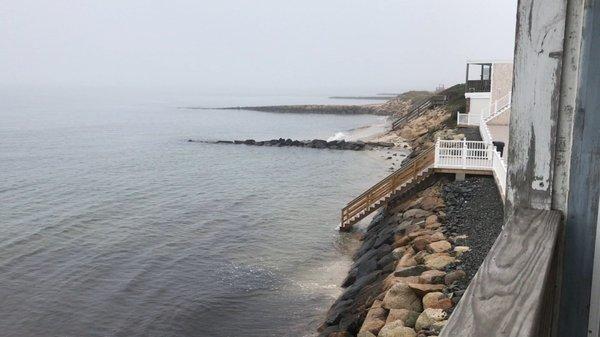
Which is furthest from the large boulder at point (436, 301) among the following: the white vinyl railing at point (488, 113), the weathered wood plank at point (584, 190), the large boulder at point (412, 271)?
the white vinyl railing at point (488, 113)

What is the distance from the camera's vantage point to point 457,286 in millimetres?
10375

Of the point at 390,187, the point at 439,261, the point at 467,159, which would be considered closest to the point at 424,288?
the point at 439,261

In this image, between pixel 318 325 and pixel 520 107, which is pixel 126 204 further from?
pixel 520 107

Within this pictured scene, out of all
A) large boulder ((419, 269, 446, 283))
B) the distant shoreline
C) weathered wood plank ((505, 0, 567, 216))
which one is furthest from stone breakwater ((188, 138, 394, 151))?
the distant shoreline

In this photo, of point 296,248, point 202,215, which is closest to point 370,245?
point 296,248

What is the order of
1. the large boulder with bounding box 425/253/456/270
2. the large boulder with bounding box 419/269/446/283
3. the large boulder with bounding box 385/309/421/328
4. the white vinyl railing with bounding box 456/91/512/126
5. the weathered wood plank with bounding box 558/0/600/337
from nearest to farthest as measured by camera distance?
the weathered wood plank with bounding box 558/0/600/337 < the large boulder with bounding box 385/309/421/328 < the large boulder with bounding box 419/269/446/283 < the large boulder with bounding box 425/253/456/270 < the white vinyl railing with bounding box 456/91/512/126

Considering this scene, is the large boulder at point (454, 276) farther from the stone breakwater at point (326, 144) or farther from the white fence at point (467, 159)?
the stone breakwater at point (326, 144)

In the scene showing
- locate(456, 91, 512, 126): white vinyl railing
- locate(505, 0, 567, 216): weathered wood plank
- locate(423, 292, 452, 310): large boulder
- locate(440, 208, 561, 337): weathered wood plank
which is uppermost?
locate(505, 0, 567, 216): weathered wood plank

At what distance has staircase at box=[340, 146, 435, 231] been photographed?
20.4 meters

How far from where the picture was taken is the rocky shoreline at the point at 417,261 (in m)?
10.1

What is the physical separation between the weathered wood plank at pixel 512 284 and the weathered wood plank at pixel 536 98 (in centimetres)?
10

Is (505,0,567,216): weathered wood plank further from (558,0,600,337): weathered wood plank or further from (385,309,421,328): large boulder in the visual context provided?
(385,309,421,328): large boulder

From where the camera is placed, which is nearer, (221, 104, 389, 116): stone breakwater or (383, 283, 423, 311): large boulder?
(383, 283, 423, 311): large boulder

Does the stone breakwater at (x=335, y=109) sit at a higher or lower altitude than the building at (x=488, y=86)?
lower
